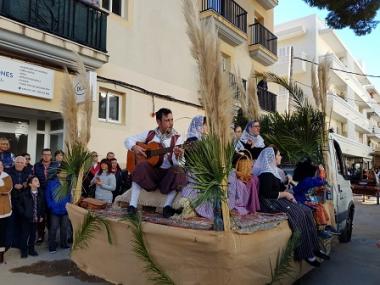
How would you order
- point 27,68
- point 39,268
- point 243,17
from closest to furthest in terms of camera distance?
point 39,268, point 27,68, point 243,17

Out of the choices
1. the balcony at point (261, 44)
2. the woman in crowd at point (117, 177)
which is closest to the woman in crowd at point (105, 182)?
the woman in crowd at point (117, 177)

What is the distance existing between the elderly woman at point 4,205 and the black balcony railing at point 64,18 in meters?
3.77

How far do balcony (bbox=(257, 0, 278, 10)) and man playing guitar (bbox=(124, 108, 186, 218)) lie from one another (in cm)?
1628

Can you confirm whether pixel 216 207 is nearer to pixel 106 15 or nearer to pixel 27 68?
pixel 27 68

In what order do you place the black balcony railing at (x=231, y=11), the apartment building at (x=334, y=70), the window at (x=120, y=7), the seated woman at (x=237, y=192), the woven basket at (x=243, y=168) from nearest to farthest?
the seated woman at (x=237, y=192), the woven basket at (x=243, y=168), the window at (x=120, y=7), the black balcony railing at (x=231, y=11), the apartment building at (x=334, y=70)

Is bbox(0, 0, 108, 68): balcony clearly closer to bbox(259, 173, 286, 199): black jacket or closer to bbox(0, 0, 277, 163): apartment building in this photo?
bbox(0, 0, 277, 163): apartment building

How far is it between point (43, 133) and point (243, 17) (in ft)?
33.6

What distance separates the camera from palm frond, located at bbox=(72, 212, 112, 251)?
4.01 metres

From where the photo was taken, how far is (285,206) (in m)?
4.50

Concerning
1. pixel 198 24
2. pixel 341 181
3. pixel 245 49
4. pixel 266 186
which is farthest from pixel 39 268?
pixel 245 49

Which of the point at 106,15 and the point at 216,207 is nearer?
the point at 216,207

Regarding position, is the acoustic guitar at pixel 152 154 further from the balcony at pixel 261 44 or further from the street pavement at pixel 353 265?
the balcony at pixel 261 44

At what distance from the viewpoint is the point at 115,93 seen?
11289 millimetres

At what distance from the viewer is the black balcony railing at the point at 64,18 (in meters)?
8.55
